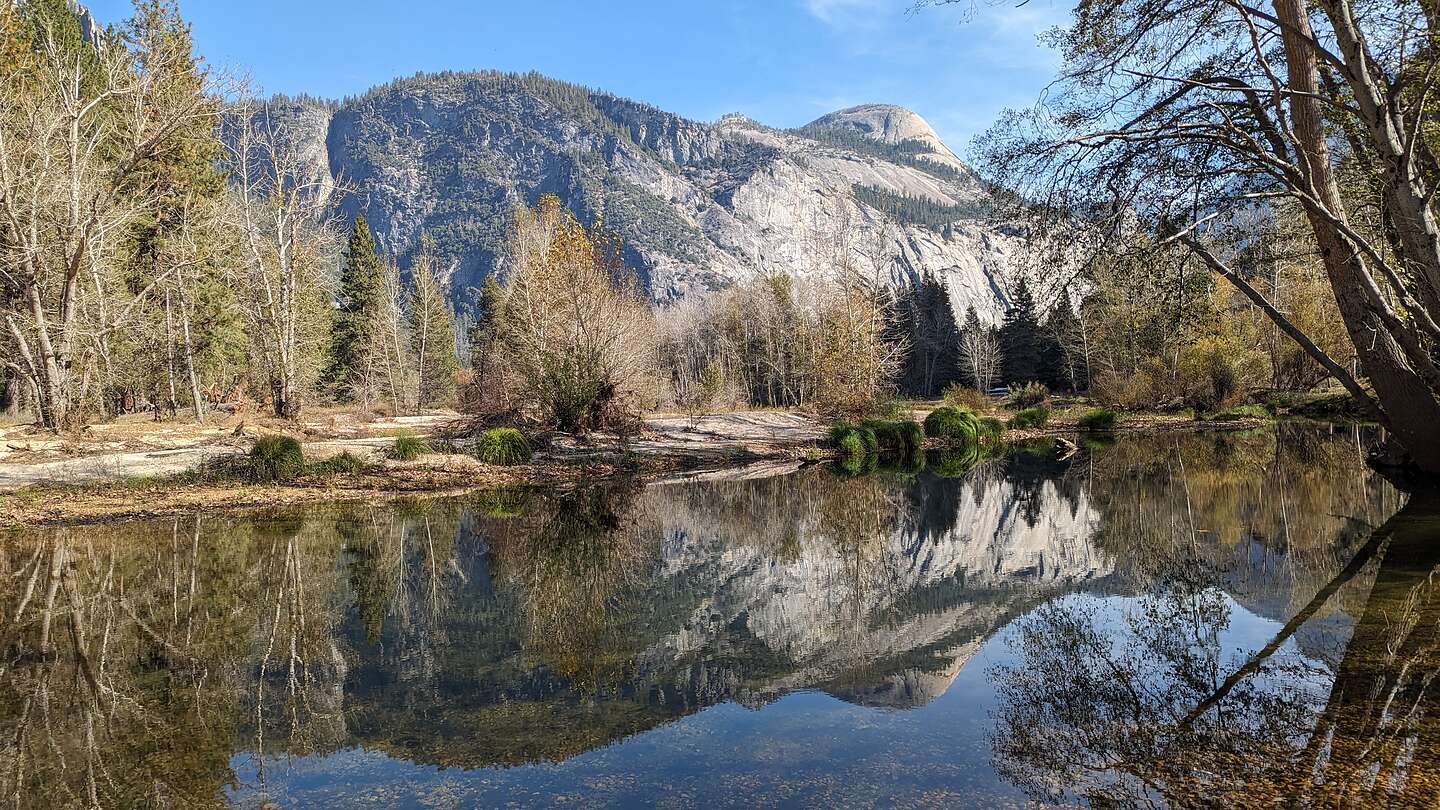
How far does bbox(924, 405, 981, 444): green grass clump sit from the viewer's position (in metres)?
27.7

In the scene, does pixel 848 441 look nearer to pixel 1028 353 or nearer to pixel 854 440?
pixel 854 440

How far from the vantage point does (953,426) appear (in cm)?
2777

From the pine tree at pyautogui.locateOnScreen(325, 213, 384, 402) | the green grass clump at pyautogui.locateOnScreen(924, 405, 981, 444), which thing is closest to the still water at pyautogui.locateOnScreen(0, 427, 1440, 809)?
the green grass clump at pyautogui.locateOnScreen(924, 405, 981, 444)

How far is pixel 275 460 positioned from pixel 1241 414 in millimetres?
34294

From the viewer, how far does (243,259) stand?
29.2 meters

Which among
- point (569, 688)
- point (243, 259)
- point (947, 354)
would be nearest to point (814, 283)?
point (947, 354)

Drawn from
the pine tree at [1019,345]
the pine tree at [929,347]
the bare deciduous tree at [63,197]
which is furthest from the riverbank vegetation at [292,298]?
the pine tree at [929,347]

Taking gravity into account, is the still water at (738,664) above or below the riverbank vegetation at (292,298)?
below

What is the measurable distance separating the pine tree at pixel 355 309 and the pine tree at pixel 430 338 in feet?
8.44

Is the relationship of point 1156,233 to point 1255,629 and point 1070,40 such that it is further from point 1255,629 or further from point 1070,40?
point 1255,629


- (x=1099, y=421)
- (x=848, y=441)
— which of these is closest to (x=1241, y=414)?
(x=1099, y=421)

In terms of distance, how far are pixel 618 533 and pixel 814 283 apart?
158ft

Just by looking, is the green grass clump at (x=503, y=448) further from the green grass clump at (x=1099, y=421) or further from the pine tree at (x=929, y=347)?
the pine tree at (x=929, y=347)

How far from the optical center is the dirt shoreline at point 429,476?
1312 centimetres
